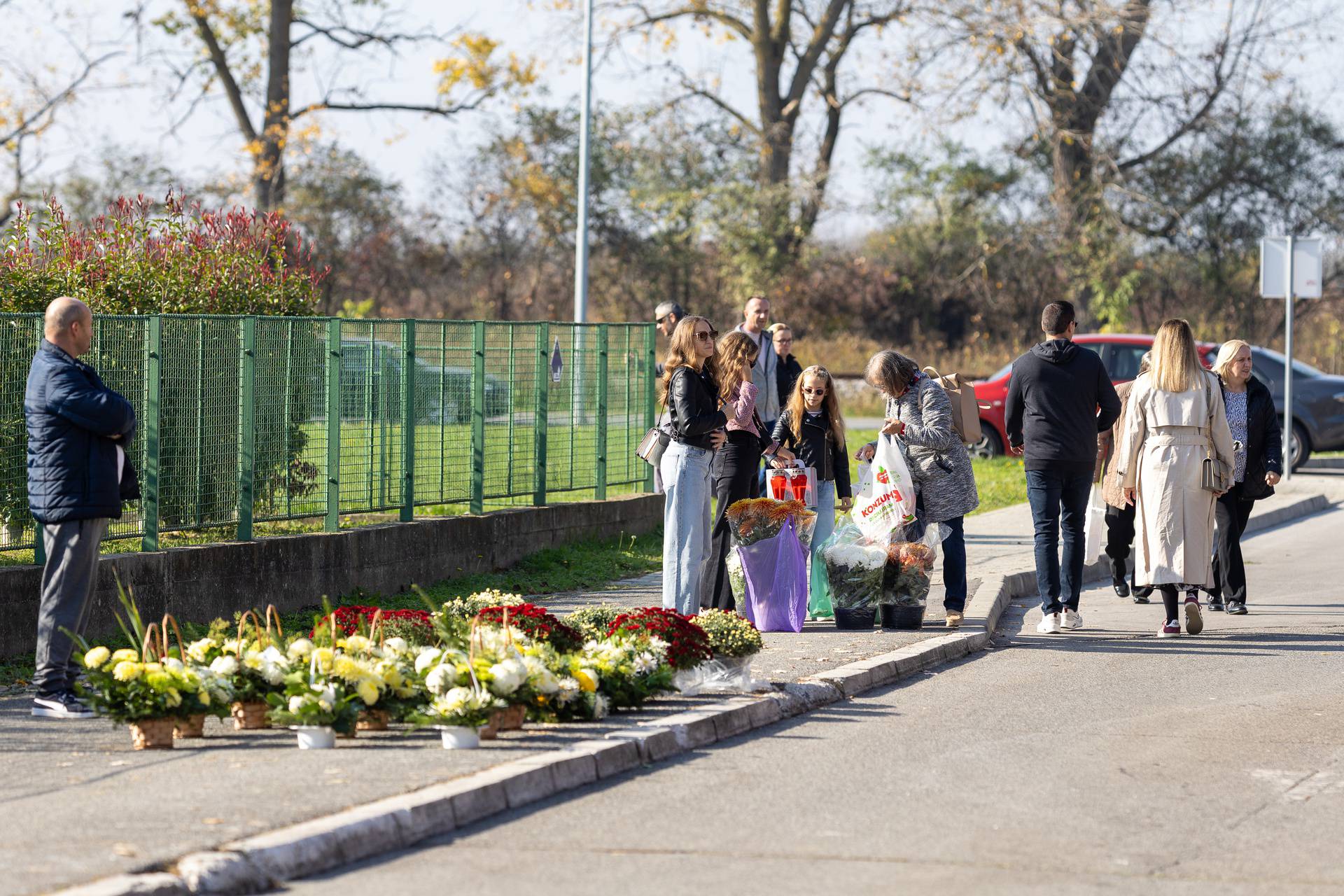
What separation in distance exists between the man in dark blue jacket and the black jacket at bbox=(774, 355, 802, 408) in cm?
521

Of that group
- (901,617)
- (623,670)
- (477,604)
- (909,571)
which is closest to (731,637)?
(623,670)

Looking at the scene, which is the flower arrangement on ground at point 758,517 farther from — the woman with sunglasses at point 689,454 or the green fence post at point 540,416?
the green fence post at point 540,416

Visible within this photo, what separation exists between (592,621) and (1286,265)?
1465 centimetres

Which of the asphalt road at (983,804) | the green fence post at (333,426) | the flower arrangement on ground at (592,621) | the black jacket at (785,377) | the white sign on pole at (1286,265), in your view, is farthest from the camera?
the white sign on pole at (1286,265)

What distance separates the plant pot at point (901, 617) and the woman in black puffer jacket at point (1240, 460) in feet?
7.76

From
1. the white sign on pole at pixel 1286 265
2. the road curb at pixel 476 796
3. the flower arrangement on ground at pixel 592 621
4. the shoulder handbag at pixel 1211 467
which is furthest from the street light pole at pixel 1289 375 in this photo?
the flower arrangement on ground at pixel 592 621

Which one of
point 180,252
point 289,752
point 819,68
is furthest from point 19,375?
point 819,68

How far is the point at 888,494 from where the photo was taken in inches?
428

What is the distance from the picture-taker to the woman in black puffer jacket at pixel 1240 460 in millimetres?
12008

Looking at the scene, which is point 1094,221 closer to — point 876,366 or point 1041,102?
point 1041,102

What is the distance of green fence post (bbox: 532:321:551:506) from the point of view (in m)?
14.8

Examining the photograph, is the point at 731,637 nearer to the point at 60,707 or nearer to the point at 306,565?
the point at 60,707

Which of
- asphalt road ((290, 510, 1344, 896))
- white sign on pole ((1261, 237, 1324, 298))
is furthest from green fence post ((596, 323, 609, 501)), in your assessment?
white sign on pole ((1261, 237, 1324, 298))

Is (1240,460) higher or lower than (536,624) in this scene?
higher
